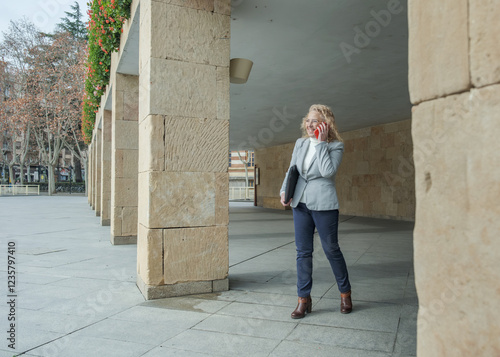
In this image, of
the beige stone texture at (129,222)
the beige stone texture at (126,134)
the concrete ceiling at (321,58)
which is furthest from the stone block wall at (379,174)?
the beige stone texture at (129,222)

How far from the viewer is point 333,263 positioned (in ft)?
11.3

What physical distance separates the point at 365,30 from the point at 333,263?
411 cm

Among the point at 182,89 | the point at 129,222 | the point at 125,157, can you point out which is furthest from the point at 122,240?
the point at 182,89

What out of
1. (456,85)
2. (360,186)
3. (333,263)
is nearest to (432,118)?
(456,85)

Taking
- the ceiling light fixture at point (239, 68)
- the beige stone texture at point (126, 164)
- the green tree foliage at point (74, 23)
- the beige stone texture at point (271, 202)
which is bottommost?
the beige stone texture at point (271, 202)

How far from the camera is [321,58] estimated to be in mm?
7438

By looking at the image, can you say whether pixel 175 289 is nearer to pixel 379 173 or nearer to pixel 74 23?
pixel 379 173

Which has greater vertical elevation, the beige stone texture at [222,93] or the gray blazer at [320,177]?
the beige stone texture at [222,93]

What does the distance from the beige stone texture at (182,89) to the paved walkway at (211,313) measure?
2.00 meters

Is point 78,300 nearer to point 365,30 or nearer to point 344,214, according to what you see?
point 365,30

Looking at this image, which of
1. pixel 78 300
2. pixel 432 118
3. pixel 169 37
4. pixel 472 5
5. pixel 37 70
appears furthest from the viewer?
pixel 37 70

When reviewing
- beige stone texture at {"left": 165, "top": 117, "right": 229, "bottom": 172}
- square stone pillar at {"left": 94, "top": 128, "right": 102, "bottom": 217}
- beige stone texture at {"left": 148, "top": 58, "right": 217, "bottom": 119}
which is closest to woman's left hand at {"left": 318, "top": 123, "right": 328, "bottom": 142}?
beige stone texture at {"left": 165, "top": 117, "right": 229, "bottom": 172}

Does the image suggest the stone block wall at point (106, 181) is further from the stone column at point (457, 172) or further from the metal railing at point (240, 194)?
the metal railing at point (240, 194)

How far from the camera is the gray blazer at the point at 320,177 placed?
10.9 feet
